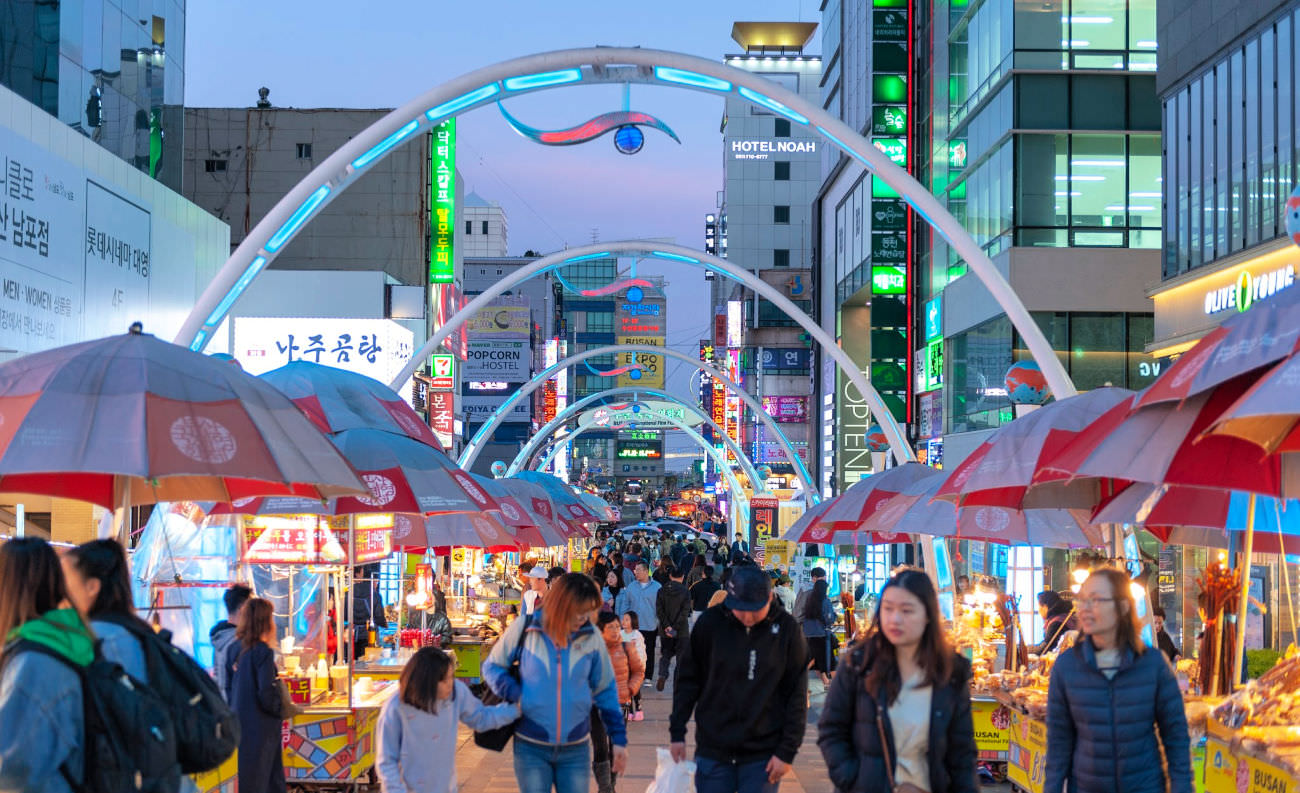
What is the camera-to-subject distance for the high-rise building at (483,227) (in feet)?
587

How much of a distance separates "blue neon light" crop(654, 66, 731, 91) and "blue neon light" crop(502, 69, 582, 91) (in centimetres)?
84

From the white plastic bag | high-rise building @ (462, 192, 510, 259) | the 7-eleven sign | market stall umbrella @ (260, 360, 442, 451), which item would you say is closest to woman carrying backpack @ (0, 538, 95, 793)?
the white plastic bag

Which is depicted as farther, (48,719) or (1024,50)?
(1024,50)

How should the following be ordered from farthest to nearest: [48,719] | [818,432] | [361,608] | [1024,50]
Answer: [818,432] < [1024,50] < [361,608] < [48,719]

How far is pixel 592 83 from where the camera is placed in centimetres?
1641

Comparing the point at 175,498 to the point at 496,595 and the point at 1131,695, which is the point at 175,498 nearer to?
the point at 1131,695

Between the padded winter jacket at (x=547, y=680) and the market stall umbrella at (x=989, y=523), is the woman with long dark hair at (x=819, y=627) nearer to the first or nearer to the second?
the market stall umbrella at (x=989, y=523)

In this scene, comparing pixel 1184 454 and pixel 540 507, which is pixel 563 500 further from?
pixel 1184 454

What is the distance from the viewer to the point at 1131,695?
6.73 meters

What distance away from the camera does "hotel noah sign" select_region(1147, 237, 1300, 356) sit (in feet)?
62.6

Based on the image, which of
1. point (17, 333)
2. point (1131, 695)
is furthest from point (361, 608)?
point (1131, 695)

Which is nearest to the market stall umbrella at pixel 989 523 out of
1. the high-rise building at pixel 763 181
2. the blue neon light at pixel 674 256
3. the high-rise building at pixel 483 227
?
the blue neon light at pixel 674 256

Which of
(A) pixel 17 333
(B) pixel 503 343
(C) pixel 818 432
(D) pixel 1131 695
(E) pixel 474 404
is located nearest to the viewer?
(D) pixel 1131 695

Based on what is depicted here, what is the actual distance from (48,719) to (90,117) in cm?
1922
